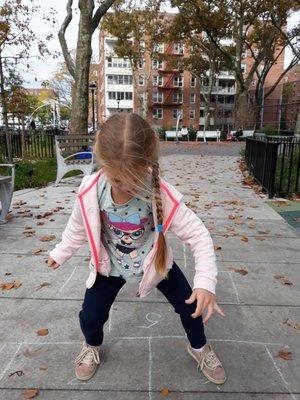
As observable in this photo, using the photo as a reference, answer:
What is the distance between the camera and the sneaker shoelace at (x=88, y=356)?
2.15m

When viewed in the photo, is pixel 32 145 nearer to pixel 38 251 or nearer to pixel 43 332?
pixel 38 251

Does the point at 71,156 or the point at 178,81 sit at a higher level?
the point at 178,81

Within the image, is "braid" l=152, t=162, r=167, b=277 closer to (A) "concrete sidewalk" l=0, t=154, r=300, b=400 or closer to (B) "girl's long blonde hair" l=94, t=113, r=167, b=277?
(B) "girl's long blonde hair" l=94, t=113, r=167, b=277

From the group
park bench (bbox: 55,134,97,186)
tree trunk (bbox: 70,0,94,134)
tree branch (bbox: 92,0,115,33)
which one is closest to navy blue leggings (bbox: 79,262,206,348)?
park bench (bbox: 55,134,97,186)

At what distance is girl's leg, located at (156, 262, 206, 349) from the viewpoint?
1986 mm

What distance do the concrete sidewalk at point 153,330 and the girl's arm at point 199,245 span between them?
2.17 ft

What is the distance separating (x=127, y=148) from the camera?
166 centimetres

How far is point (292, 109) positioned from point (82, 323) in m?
17.7

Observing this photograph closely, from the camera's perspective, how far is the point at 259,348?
2387 mm

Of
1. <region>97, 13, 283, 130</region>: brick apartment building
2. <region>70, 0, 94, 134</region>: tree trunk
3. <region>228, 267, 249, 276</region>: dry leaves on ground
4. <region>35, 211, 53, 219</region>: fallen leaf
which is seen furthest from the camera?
<region>97, 13, 283, 130</region>: brick apartment building

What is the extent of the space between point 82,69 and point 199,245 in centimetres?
944

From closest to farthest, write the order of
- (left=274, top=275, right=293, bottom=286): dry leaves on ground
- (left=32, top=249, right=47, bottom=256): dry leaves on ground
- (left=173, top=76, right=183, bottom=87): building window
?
(left=274, top=275, right=293, bottom=286): dry leaves on ground
(left=32, top=249, right=47, bottom=256): dry leaves on ground
(left=173, top=76, right=183, bottom=87): building window

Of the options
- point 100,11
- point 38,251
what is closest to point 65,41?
point 100,11

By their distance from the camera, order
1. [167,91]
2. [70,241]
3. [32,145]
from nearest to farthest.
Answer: [70,241] → [32,145] → [167,91]
